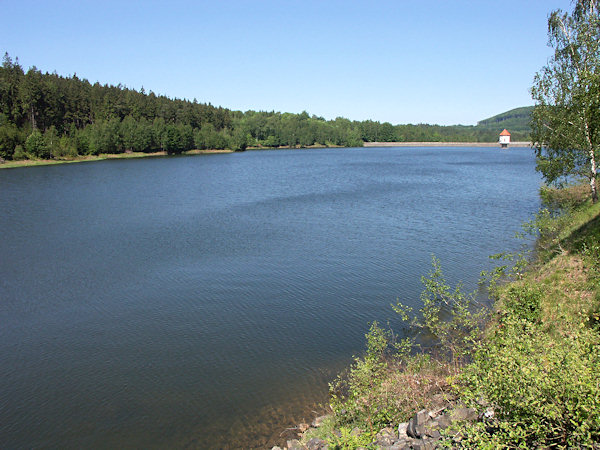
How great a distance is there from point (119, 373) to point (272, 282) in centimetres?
821

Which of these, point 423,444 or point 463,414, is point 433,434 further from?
point 463,414

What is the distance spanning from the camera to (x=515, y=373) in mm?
5867

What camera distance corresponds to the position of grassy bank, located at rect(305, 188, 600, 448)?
5.48m

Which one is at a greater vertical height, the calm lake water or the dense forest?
the dense forest

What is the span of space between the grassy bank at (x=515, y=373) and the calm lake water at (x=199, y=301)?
1.95m

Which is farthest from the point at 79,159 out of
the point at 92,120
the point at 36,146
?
the point at 92,120

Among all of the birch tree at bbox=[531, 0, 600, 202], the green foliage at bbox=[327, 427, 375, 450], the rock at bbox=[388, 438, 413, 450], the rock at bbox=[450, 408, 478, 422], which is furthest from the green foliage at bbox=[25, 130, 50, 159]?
the rock at bbox=[450, 408, 478, 422]

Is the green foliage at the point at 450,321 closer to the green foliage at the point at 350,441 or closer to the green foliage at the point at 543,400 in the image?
the green foliage at the point at 350,441

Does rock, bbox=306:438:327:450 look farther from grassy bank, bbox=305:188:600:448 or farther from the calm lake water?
the calm lake water

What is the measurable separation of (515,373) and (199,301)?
14487 millimetres

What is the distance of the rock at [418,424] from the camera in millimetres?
7762

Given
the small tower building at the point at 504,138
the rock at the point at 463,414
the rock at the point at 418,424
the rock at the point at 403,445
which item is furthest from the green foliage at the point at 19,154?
the small tower building at the point at 504,138

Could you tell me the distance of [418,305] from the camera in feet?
57.4

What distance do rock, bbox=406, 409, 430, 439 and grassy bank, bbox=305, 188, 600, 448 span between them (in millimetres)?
557
